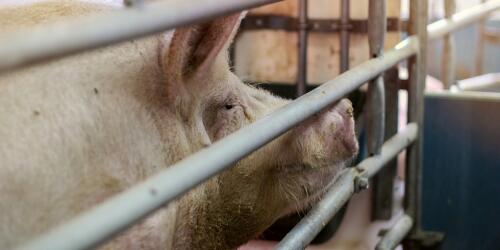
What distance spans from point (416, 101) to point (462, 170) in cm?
37

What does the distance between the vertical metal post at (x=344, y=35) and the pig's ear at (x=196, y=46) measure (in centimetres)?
200

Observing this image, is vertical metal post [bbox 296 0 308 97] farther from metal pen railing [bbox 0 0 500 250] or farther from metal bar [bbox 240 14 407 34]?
metal pen railing [bbox 0 0 500 250]

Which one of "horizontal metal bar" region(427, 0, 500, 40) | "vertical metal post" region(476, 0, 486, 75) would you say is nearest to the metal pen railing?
"horizontal metal bar" region(427, 0, 500, 40)

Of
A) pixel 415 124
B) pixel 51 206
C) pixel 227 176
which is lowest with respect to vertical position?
pixel 415 124

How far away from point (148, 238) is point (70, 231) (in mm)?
413

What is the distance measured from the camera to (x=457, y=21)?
3.28 m

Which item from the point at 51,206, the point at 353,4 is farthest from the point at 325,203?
the point at 353,4

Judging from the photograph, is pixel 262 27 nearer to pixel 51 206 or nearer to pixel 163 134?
pixel 163 134

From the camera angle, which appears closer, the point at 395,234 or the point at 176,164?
the point at 176,164

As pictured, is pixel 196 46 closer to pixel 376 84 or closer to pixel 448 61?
pixel 376 84

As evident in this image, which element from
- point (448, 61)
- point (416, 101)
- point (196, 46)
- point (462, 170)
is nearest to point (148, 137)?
point (196, 46)

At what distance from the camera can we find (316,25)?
3.42 m

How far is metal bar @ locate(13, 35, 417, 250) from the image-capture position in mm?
859

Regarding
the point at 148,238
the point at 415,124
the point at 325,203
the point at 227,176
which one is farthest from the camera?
the point at 415,124
